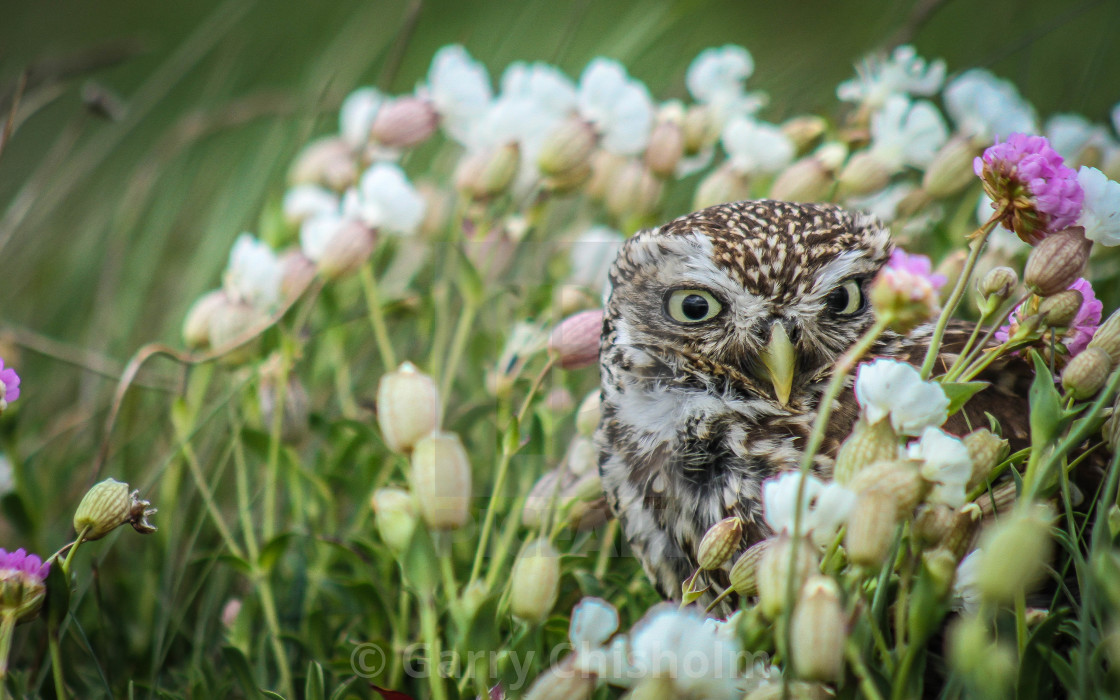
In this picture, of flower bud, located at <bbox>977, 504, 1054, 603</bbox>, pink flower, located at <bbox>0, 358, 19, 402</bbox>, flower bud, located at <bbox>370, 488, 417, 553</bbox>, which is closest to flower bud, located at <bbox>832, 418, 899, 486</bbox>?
flower bud, located at <bbox>977, 504, 1054, 603</bbox>

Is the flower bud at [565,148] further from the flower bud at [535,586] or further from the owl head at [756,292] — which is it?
the flower bud at [535,586]

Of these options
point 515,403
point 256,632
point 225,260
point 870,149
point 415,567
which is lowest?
point 256,632

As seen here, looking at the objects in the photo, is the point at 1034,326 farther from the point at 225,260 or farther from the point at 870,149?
the point at 225,260

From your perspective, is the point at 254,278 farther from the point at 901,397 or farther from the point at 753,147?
the point at 901,397

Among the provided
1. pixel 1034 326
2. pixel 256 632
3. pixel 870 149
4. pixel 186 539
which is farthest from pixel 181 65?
pixel 1034 326

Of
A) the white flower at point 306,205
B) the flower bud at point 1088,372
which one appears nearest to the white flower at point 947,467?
the flower bud at point 1088,372

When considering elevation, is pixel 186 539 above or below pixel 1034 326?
below

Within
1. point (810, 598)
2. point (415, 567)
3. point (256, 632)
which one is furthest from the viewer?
point (256, 632)
